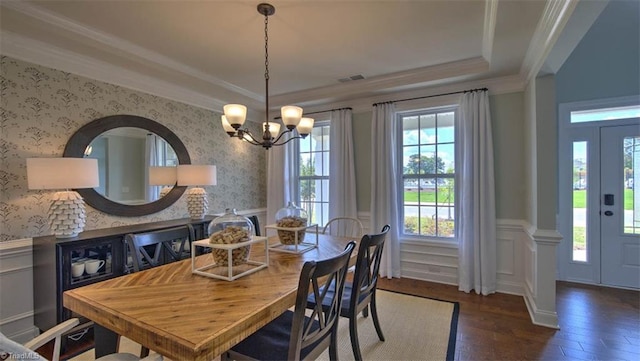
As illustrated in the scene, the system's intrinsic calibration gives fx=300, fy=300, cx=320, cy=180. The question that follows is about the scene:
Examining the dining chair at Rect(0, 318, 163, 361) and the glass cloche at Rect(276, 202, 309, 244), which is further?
the glass cloche at Rect(276, 202, 309, 244)

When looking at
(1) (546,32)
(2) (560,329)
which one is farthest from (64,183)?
(2) (560,329)

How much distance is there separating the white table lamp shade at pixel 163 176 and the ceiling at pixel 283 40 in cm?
91

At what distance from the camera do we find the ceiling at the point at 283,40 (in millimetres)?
2221

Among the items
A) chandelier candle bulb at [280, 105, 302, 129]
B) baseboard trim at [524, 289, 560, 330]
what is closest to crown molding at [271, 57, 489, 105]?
chandelier candle bulb at [280, 105, 302, 129]

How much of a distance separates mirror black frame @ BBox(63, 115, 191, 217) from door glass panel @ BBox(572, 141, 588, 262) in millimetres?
4932

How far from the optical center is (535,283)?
2820 mm

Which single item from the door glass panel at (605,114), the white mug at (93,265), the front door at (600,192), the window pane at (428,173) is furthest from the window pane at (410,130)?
the white mug at (93,265)

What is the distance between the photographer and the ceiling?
7.29ft

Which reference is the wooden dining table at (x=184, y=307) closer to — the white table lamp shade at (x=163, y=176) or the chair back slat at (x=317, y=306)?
the chair back slat at (x=317, y=306)

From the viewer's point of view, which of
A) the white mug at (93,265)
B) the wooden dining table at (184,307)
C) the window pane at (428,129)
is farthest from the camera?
the window pane at (428,129)

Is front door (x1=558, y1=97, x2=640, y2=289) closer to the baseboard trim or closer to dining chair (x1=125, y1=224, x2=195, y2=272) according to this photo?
the baseboard trim

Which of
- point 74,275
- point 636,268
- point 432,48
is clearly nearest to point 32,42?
point 74,275

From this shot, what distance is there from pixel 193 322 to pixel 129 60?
2815mm

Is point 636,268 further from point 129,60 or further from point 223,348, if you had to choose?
point 129,60
